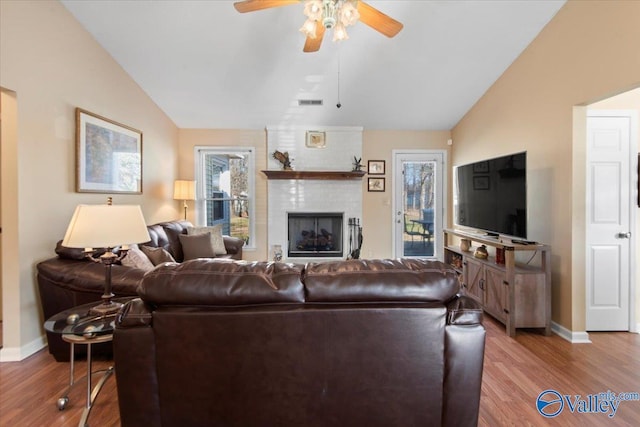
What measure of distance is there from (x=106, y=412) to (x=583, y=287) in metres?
3.70

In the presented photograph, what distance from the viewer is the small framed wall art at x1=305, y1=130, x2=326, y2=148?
16.8 ft

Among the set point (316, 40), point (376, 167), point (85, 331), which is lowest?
point (85, 331)

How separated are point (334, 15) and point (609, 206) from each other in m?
2.91

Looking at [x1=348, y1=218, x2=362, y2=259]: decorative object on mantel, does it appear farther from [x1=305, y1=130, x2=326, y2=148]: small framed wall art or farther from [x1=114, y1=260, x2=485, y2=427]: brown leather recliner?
[x1=114, y1=260, x2=485, y2=427]: brown leather recliner

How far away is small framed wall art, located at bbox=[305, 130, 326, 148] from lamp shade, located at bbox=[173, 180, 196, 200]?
77.6 inches

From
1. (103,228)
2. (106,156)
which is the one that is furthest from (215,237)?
(103,228)

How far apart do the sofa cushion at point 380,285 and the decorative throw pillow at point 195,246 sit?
9.88 feet

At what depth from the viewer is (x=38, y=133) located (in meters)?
2.57

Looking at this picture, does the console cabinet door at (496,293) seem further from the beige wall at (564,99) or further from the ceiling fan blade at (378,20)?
the ceiling fan blade at (378,20)

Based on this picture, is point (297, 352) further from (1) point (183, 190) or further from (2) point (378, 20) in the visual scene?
(1) point (183, 190)

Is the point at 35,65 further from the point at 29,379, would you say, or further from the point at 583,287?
the point at 583,287

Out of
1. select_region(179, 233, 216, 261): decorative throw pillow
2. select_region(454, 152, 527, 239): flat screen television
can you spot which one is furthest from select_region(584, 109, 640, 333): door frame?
select_region(179, 233, 216, 261): decorative throw pillow

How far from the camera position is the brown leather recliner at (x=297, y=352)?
3.88 ft

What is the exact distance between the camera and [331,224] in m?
5.26
